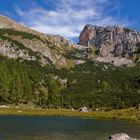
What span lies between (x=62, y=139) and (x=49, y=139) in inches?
96.4

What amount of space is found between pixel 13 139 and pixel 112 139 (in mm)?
16687

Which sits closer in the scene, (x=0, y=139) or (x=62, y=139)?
(x=0, y=139)

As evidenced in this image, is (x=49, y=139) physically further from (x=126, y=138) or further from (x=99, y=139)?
(x=126, y=138)

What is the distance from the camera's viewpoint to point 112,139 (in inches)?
2159

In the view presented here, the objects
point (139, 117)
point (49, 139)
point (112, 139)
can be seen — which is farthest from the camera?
point (139, 117)

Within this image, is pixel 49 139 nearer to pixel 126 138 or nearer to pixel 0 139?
pixel 0 139

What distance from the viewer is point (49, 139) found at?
200 feet

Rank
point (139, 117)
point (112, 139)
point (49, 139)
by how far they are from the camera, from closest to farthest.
A: point (112, 139)
point (49, 139)
point (139, 117)

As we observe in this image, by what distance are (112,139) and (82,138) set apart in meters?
10.8

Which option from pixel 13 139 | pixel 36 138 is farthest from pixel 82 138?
pixel 13 139

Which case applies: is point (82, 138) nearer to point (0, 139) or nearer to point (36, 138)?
point (36, 138)

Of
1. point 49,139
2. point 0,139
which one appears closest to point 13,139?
point 0,139

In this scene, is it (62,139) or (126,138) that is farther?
(62,139)

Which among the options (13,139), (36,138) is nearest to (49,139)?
(36,138)
